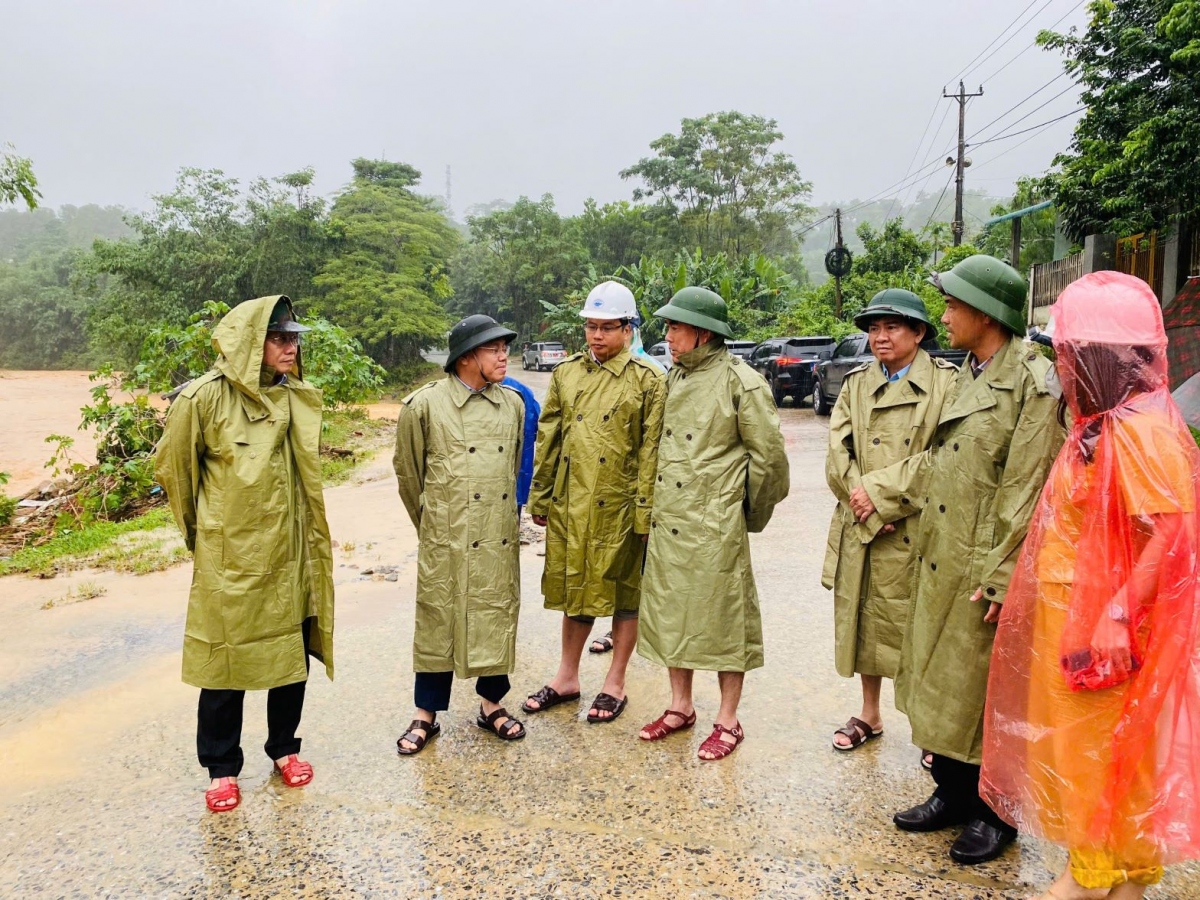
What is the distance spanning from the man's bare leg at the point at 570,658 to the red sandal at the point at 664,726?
18.7 inches

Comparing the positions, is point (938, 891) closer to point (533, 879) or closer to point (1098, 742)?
point (1098, 742)

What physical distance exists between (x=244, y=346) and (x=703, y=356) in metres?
1.73

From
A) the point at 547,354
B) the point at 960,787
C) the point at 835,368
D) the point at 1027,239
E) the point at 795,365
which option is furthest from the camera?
the point at 547,354

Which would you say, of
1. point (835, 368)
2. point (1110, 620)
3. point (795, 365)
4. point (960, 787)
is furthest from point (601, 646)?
point (795, 365)

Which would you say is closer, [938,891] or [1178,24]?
[938,891]

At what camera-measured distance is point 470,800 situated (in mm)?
3121

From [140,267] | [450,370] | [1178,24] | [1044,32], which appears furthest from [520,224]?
[450,370]

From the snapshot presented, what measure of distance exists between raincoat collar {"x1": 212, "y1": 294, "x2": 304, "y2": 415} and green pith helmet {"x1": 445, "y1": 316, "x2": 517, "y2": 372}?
2.39 ft

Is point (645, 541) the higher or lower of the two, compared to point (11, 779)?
higher

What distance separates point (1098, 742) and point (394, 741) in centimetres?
259

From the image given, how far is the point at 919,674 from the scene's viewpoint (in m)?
2.81

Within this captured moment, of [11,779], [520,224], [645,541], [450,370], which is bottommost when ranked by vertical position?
[11,779]

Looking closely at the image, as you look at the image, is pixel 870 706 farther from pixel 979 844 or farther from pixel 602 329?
pixel 602 329

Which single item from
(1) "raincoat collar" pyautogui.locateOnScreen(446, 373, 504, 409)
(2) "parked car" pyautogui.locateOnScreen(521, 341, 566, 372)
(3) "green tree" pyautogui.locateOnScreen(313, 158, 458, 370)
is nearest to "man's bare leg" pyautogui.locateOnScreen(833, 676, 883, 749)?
(1) "raincoat collar" pyautogui.locateOnScreen(446, 373, 504, 409)
